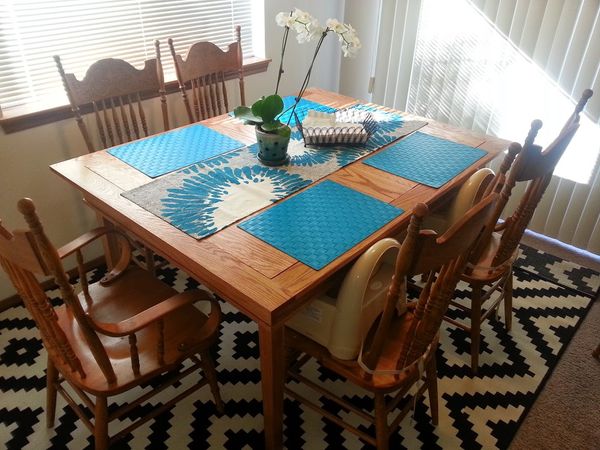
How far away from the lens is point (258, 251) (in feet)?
4.13

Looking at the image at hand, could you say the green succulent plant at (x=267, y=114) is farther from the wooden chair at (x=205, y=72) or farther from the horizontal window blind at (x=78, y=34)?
the horizontal window blind at (x=78, y=34)

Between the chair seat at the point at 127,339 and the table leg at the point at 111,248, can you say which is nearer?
the chair seat at the point at 127,339

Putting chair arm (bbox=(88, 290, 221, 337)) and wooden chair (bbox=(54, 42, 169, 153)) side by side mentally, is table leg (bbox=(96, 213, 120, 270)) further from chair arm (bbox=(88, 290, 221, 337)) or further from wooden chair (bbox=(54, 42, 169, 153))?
chair arm (bbox=(88, 290, 221, 337))

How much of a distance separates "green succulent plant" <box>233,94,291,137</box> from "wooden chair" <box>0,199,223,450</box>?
1.96 feet

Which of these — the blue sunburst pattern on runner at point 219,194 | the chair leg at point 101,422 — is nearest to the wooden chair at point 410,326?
the blue sunburst pattern on runner at point 219,194

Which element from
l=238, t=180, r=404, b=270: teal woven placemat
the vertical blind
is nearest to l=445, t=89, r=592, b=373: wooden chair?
l=238, t=180, r=404, b=270: teal woven placemat

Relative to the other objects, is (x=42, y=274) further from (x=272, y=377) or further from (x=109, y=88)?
(x=109, y=88)

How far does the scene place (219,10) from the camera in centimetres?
252

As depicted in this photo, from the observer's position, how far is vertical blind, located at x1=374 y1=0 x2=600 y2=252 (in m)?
2.25

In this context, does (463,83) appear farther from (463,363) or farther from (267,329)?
(267,329)

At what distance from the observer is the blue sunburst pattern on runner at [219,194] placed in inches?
53.9

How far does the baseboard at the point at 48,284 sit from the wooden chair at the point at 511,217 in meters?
1.72

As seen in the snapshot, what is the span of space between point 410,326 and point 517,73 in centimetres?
182

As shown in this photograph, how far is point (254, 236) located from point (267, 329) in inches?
10.7
